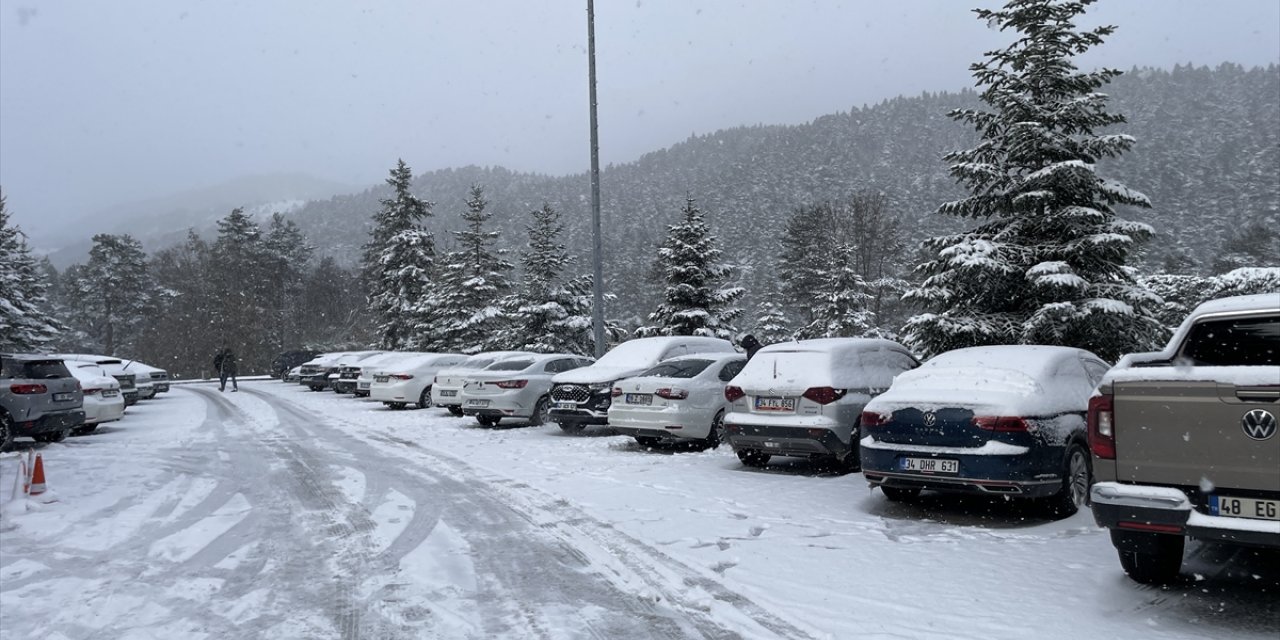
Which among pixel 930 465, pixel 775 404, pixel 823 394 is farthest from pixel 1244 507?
pixel 775 404

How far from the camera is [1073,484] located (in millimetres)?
7531

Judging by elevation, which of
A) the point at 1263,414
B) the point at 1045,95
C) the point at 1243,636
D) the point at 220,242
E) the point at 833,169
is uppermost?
the point at 833,169

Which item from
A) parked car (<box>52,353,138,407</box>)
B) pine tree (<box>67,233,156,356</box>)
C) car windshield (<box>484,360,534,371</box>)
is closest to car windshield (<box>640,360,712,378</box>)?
car windshield (<box>484,360,534,371</box>)

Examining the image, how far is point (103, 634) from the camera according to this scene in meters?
4.64

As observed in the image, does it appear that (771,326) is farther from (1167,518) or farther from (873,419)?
(1167,518)

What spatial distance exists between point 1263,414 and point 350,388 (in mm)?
28100

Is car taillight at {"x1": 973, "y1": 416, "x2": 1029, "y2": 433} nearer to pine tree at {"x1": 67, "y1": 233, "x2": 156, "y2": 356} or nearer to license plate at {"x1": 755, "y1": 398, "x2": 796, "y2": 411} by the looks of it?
license plate at {"x1": 755, "y1": 398, "x2": 796, "y2": 411}

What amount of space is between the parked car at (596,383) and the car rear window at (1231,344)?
9056 millimetres

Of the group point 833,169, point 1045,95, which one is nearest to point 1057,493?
point 1045,95

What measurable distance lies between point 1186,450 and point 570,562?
4035 mm

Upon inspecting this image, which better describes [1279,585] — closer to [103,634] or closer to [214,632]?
[214,632]

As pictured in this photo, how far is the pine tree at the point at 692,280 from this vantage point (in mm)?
28547

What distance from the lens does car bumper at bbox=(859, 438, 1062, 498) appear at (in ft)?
22.6

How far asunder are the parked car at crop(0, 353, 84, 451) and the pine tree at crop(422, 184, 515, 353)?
921 inches
